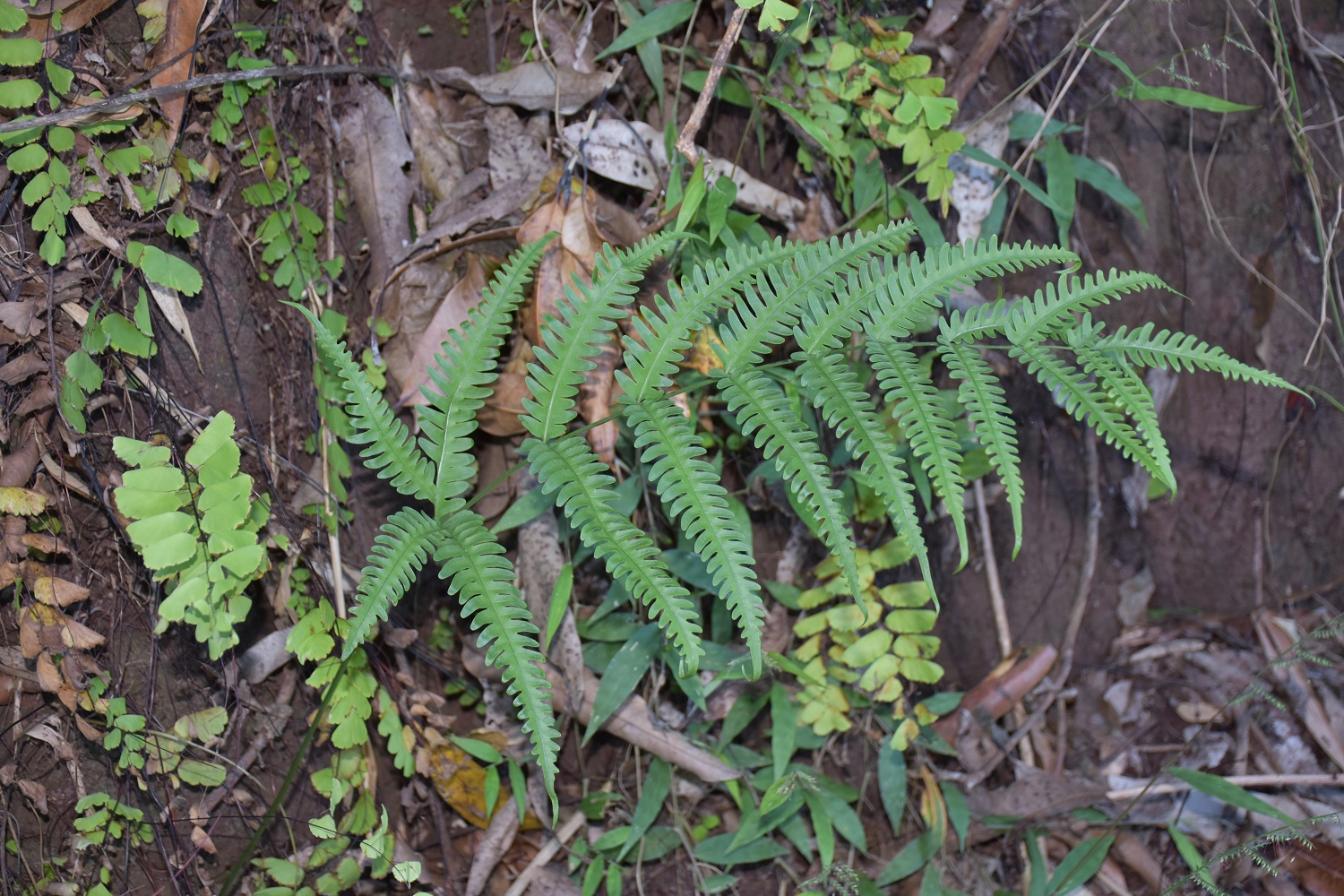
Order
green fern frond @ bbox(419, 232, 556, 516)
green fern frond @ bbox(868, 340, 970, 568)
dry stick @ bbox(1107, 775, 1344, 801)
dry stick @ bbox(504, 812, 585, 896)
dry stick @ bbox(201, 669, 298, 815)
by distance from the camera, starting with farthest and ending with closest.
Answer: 1. dry stick @ bbox(1107, 775, 1344, 801)
2. dry stick @ bbox(504, 812, 585, 896)
3. dry stick @ bbox(201, 669, 298, 815)
4. green fern frond @ bbox(419, 232, 556, 516)
5. green fern frond @ bbox(868, 340, 970, 568)

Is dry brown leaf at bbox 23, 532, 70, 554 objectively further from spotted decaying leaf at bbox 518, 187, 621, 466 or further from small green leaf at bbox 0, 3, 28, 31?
spotted decaying leaf at bbox 518, 187, 621, 466

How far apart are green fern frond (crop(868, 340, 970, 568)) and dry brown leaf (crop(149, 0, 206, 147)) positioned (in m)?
1.73

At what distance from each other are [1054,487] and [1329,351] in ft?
4.15

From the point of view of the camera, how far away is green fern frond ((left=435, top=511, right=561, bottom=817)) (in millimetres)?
1511

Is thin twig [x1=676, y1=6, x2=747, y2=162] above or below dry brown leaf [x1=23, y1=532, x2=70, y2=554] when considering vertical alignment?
above

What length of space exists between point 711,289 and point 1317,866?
9.14 ft

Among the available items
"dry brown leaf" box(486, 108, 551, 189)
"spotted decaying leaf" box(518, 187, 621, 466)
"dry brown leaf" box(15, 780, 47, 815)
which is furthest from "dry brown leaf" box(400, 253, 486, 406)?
"dry brown leaf" box(15, 780, 47, 815)

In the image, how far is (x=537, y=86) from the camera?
230cm

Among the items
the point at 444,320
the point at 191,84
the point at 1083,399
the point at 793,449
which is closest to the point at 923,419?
the point at 793,449

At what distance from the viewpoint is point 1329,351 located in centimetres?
314

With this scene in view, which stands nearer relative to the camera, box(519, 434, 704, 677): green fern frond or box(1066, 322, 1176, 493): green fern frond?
box(519, 434, 704, 677): green fern frond

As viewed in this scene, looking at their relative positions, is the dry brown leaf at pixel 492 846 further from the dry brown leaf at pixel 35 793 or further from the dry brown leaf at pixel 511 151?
the dry brown leaf at pixel 511 151

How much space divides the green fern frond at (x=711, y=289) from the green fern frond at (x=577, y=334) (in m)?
0.07

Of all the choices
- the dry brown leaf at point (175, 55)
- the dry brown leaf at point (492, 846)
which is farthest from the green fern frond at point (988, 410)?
the dry brown leaf at point (175, 55)
